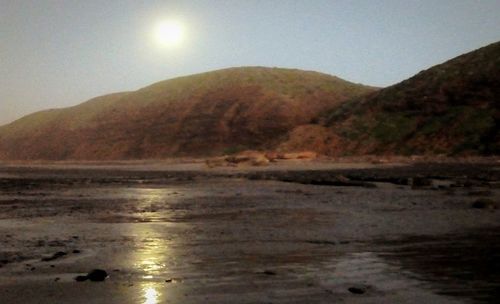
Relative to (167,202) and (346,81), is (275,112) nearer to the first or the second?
(346,81)

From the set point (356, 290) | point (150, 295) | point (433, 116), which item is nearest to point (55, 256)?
point (150, 295)

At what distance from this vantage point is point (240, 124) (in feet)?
366

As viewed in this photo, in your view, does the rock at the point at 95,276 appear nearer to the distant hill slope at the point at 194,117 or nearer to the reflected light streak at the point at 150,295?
the reflected light streak at the point at 150,295

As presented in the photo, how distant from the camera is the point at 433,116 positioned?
80750 millimetres

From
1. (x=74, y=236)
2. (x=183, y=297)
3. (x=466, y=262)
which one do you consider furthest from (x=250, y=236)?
(x=183, y=297)

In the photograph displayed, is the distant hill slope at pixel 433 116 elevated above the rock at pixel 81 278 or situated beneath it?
elevated above

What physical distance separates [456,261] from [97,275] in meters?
5.84

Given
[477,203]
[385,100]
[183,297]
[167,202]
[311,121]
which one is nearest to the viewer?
[183,297]

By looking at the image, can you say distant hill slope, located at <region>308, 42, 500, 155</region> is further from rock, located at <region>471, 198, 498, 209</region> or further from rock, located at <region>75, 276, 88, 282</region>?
rock, located at <region>75, 276, 88, 282</region>

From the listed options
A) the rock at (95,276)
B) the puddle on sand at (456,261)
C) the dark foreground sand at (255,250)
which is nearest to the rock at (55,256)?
the dark foreground sand at (255,250)

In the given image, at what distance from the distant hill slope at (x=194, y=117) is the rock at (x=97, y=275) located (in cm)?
8603

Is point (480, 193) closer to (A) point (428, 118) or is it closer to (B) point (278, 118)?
(A) point (428, 118)

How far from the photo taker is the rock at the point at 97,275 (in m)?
9.55

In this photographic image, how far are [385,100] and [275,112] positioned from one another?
25.2 metres
